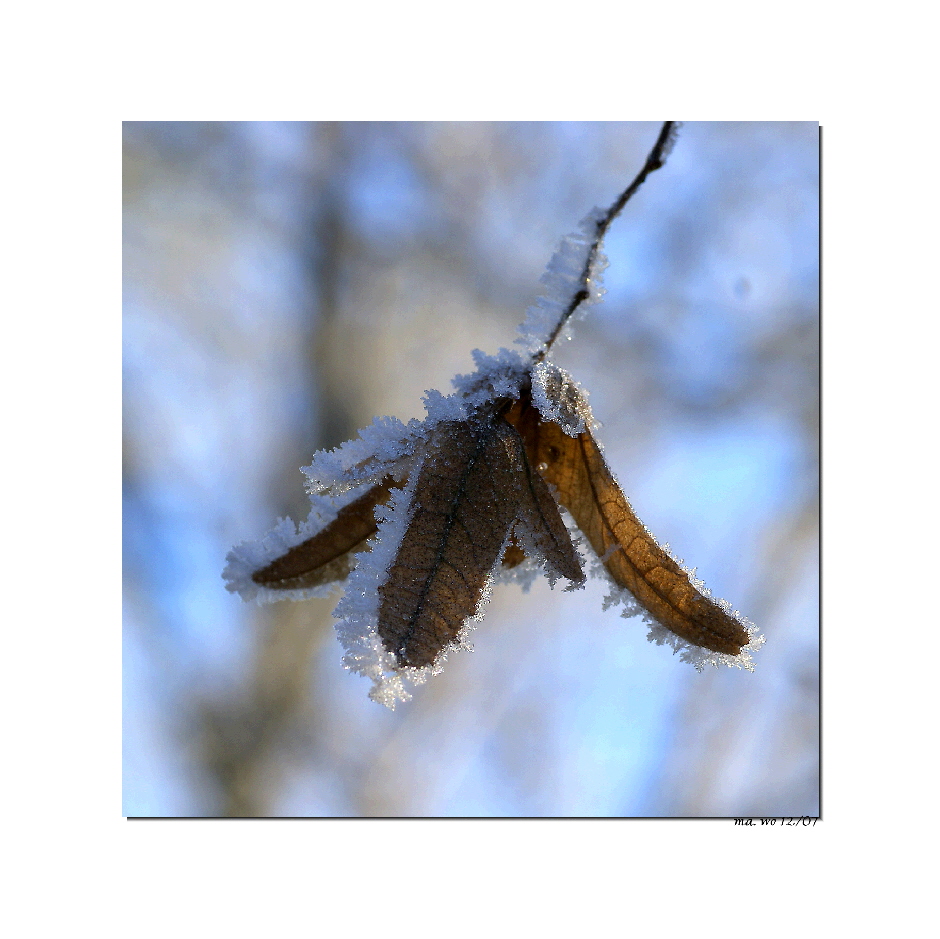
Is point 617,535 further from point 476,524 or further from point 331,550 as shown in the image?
point 331,550

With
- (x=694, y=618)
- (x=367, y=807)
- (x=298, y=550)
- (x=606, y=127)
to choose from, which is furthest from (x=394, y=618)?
(x=367, y=807)

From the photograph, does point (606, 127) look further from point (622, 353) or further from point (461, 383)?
point (461, 383)

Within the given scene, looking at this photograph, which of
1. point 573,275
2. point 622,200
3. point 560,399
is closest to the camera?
point 622,200

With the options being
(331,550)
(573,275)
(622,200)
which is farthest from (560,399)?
(331,550)

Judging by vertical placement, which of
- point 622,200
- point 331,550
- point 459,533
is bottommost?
point 459,533

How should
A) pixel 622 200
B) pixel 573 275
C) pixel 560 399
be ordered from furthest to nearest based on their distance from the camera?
pixel 560 399, pixel 573 275, pixel 622 200

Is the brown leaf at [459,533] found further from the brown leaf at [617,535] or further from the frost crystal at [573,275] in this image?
the frost crystal at [573,275]

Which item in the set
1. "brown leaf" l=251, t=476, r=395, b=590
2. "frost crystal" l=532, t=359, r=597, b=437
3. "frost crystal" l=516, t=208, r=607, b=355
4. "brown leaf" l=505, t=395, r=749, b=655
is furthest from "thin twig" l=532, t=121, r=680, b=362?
"brown leaf" l=251, t=476, r=395, b=590

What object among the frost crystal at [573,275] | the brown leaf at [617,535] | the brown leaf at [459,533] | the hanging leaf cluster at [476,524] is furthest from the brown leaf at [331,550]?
the frost crystal at [573,275]
